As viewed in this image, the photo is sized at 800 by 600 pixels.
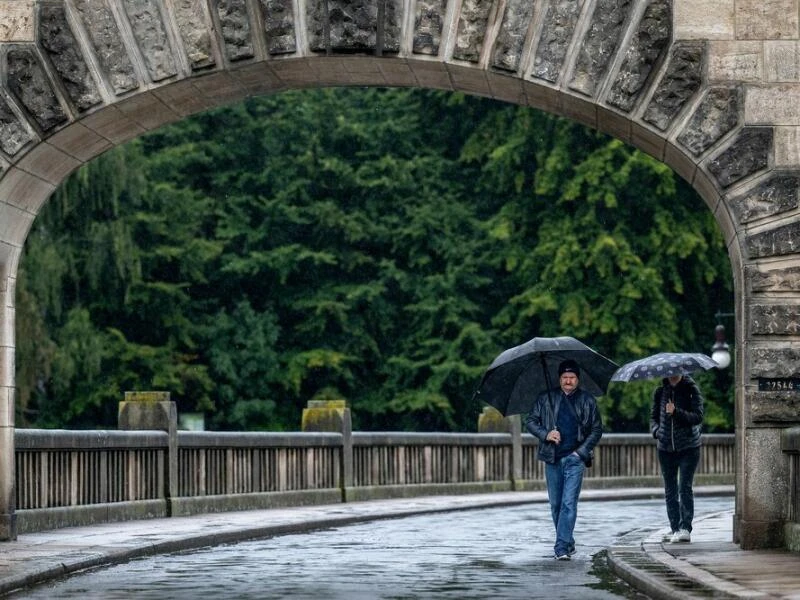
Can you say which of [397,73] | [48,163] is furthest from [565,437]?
[48,163]

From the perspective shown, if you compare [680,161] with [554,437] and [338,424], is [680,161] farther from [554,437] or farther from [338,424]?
[338,424]

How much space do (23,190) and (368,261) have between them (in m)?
32.5

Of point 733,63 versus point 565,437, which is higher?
point 733,63

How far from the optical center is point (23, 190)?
15.9 metres

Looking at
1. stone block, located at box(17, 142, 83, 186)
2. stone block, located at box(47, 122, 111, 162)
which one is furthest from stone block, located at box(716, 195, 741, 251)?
stone block, located at box(17, 142, 83, 186)

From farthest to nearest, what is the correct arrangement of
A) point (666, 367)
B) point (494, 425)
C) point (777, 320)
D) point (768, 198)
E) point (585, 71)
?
1. point (494, 425)
2. point (666, 367)
3. point (585, 71)
4. point (768, 198)
5. point (777, 320)

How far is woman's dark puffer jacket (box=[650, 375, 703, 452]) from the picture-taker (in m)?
15.6

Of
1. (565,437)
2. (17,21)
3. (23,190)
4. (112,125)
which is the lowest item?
(565,437)

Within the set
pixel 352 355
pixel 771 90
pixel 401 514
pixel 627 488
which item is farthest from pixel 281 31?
pixel 352 355

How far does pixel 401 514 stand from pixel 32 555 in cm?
852

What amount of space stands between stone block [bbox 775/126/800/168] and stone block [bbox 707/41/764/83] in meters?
0.48

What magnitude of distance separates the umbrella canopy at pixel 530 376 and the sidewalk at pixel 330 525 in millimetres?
1485

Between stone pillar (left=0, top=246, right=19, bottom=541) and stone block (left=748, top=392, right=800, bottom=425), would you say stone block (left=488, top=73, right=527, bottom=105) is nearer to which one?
stone block (left=748, top=392, right=800, bottom=425)

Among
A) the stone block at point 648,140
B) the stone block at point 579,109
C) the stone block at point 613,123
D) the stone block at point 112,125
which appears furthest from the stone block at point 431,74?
the stone block at point 112,125
